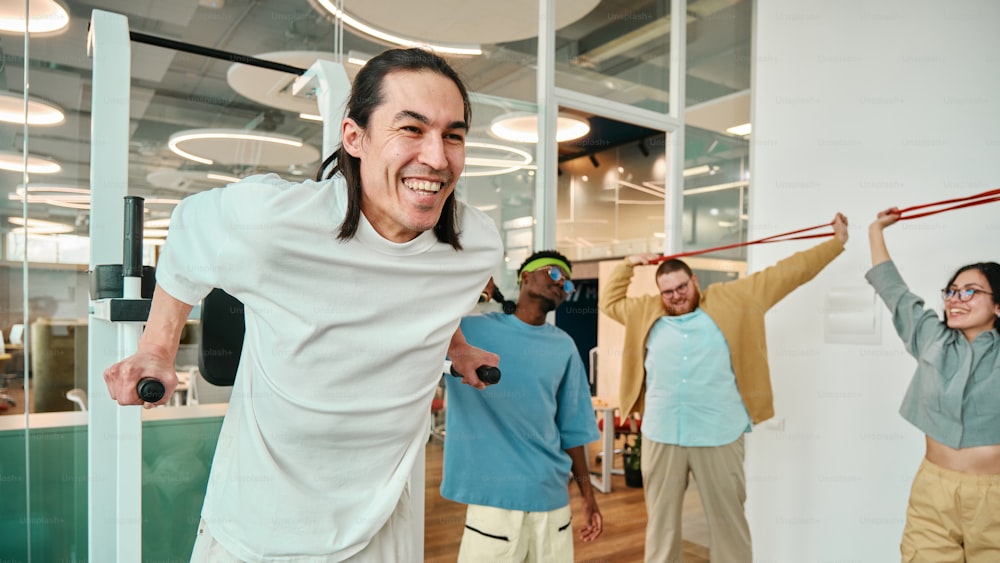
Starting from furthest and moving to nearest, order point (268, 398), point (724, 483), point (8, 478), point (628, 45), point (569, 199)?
point (569, 199) < point (628, 45) < point (724, 483) < point (8, 478) < point (268, 398)

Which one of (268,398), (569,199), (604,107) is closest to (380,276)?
(268,398)

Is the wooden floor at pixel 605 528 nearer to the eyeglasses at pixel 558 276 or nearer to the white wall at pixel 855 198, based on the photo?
the white wall at pixel 855 198

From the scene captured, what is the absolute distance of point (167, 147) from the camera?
253cm

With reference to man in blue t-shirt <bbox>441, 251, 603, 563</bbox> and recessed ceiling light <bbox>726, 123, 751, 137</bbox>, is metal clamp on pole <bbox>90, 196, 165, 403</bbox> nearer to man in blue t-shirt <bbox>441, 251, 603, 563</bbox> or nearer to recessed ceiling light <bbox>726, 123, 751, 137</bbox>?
man in blue t-shirt <bbox>441, 251, 603, 563</bbox>

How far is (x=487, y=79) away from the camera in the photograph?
335 cm

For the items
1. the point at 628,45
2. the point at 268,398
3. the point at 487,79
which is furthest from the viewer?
the point at 628,45

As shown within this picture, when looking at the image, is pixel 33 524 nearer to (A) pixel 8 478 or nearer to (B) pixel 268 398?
(A) pixel 8 478

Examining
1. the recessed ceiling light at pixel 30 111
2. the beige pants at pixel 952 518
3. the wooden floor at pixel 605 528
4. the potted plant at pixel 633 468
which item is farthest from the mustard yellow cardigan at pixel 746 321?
the recessed ceiling light at pixel 30 111

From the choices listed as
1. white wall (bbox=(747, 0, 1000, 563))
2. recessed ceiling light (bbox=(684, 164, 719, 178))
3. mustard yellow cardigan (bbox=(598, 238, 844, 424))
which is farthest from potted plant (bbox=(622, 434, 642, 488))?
recessed ceiling light (bbox=(684, 164, 719, 178))

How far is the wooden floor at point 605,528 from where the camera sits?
11.6ft

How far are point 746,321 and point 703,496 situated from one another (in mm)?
887

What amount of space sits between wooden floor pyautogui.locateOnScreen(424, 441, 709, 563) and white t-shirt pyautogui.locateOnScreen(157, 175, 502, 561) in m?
2.46

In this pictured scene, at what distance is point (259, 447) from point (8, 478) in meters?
1.83

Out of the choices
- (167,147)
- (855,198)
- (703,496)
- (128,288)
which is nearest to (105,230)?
(128,288)
